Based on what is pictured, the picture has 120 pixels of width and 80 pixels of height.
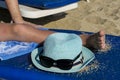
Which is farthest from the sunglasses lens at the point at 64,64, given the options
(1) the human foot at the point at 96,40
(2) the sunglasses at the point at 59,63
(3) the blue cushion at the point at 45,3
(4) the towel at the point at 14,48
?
(3) the blue cushion at the point at 45,3

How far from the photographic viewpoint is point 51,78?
1670 millimetres

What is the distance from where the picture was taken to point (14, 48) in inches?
78.7

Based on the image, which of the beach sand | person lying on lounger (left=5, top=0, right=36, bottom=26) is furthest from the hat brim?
the beach sand

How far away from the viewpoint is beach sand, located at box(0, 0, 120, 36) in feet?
10.4

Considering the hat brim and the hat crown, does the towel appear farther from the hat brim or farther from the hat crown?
the hat crown

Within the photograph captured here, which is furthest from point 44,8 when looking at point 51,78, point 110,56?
point 51,78

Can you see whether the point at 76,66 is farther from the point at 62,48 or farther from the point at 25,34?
the point at 25,34

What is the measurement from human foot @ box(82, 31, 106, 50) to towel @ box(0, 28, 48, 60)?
305 millimetres

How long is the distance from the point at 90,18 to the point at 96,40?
158 cm

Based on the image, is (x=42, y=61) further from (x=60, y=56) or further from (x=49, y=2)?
(x=49, y=2)

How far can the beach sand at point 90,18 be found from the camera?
3.18 meters

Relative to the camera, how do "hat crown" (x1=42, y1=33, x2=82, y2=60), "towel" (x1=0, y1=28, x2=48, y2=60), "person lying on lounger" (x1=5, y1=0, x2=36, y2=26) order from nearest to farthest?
1. "hat crown" (x1=42, y1=33, x2=82, y2=60)
2. "towel" (x1=0, y1=28, x2=48, y2=60)
3. "person lying on lounger" (x1=5, y1=0, x2=36, y2=26)

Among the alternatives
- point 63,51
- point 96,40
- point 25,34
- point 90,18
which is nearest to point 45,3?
point 90,18

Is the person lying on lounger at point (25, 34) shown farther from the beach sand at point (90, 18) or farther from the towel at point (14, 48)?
the beach sand at point (90, 18)
